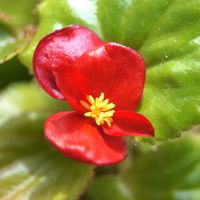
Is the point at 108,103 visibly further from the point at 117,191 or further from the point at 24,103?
the point at 24,103

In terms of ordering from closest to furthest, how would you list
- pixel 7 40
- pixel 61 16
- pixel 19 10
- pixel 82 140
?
pixel 82 140 → pixel 61 16 → pixel 7 40 → pixel 19 10

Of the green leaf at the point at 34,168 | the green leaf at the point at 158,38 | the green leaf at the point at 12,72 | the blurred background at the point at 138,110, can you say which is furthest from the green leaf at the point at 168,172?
the green leaf at the point at 12,72

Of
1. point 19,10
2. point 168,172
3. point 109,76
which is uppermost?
point 109,76

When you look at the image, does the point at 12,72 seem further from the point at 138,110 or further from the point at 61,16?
the point at 138,110

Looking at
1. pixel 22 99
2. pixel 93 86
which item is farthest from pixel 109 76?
pixel 22 99

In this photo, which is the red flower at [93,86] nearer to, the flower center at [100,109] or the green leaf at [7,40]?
the flower center at [100,109]

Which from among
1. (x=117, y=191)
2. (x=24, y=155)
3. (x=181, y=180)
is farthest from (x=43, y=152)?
(x=181, y=180)

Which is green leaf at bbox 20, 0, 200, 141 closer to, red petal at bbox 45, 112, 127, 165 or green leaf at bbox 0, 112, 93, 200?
red petal at bbox 45, 112, 127, 165
